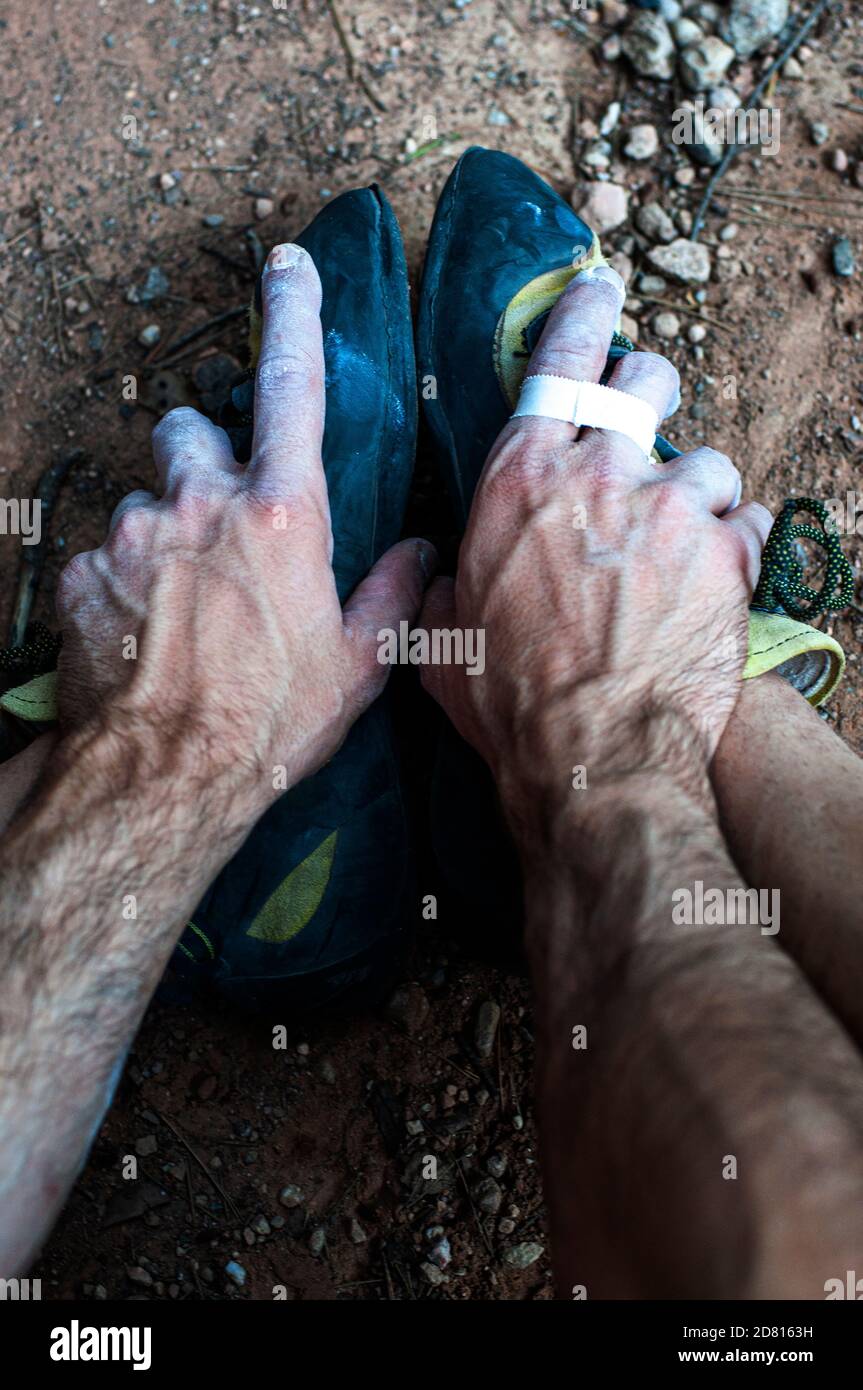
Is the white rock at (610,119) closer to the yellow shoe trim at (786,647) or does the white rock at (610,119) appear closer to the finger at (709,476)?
the finger at (709,476)

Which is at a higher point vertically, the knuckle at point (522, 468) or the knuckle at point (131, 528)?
the knuckle at point (522, 468)

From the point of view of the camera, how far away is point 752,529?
1.80 meters

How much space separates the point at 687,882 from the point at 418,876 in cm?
101

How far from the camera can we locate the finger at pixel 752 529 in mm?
1771

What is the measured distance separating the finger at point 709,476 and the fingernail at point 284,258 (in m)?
0.84

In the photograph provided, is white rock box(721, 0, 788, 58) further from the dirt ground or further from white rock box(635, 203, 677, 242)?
white rock box(635, 203, 677, 242)

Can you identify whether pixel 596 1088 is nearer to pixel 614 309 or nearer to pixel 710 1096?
pixel 710 1096

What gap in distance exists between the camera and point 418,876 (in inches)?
85.1

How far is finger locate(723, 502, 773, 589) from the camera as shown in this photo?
1771 millimetres

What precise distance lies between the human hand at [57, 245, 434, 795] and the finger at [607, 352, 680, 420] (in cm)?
58

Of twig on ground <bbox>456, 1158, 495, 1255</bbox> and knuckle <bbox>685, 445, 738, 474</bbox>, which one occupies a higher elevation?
knuckle <bbox>685, 445, 738, 474</bbox>

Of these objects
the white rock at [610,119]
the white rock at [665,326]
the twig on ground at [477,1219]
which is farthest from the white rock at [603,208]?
the twig on ground at [477,1219]

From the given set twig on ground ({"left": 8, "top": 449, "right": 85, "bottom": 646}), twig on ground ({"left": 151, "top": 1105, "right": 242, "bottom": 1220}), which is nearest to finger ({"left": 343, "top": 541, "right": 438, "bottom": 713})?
twig on ground ({"left": 8, "top": 449, "right": 85, "bottom": 646})

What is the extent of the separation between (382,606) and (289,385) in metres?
0.45
